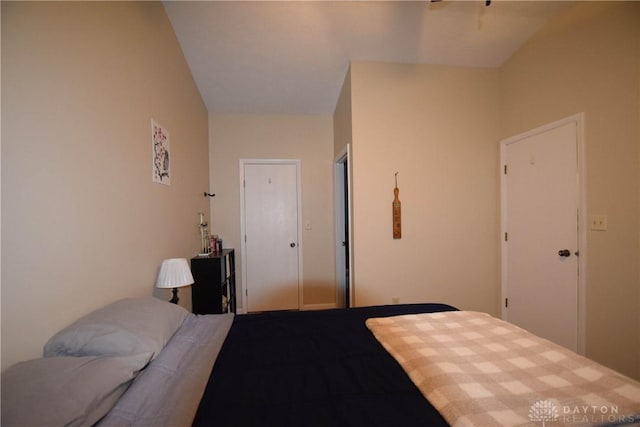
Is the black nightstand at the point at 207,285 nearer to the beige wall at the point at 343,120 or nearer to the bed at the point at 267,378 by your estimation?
the bed at the point at 267,378

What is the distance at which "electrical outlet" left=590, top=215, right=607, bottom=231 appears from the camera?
1623 millimetres

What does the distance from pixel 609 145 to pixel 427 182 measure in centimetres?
118

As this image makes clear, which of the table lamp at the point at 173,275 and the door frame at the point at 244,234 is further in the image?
the door frame at the point at 244,234

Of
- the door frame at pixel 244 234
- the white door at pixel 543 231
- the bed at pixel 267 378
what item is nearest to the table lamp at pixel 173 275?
the bed at pixel 267 378

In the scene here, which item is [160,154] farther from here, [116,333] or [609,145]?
[609,145]

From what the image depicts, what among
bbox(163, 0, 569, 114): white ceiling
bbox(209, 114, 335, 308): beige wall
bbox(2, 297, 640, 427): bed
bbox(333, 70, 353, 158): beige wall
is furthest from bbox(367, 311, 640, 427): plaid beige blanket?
bbox(163, 0, 569, 114): white ceiling

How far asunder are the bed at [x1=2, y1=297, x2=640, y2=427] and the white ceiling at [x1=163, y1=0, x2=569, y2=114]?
2030 mm

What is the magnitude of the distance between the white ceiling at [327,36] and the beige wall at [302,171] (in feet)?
1.85

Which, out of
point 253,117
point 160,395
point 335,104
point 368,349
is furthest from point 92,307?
point 335,104

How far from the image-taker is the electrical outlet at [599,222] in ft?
5.32

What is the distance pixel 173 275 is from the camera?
149 cm

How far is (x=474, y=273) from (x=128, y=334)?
2.78 meters

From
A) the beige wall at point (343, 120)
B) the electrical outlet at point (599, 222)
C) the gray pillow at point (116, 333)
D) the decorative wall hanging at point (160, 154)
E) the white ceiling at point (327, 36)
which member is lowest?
the gray pillow at point (116, 333)

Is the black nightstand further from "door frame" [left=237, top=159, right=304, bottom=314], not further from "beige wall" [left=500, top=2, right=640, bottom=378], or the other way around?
"beige wall" [left=500, top=2, right=640, bottom=378]
